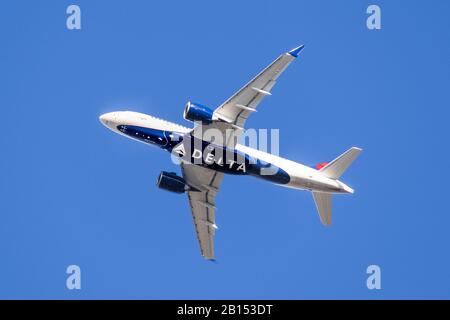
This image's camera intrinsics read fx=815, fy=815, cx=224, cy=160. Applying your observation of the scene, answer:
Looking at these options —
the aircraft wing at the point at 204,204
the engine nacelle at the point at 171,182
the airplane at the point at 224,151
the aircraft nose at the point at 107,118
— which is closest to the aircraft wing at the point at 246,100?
the airplane at the point at 224,151

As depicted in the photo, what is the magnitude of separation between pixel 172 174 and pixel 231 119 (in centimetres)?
835

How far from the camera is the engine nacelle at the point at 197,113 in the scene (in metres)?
61.9

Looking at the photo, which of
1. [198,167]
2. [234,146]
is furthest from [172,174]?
[234,146]

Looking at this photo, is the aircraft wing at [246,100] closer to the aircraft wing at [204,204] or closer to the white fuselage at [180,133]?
the white fuselage at [180,133]

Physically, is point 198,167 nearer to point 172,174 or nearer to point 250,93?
point 172,174

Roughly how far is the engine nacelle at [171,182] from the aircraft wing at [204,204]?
1.40 metres

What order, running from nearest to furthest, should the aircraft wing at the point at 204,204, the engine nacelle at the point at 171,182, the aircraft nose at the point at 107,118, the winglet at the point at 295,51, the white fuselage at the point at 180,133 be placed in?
the winglet at the point at 295,51 → the white fuselage at the point at 180,133 → the aircraft nose at the point at 107,118 → the engine nacelle at the point at 171,182 → the aircraft wing at the point at 204,204

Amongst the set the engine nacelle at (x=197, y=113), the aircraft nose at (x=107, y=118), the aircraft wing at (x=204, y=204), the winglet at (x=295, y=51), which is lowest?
the aircraft wing at (x=204, y=204)

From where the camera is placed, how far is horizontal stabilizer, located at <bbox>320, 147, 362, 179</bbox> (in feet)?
213

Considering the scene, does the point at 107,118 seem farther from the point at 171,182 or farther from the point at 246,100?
the point at 246,100

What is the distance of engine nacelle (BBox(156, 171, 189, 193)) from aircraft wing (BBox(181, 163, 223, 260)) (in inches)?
55.2

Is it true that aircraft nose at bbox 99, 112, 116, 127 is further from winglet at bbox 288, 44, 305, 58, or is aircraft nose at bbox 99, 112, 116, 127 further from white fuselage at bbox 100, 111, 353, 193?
winglet at bbox 288, 44, 305, 58

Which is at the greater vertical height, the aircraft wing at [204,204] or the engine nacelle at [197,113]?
the engine nacelle at [197,113]

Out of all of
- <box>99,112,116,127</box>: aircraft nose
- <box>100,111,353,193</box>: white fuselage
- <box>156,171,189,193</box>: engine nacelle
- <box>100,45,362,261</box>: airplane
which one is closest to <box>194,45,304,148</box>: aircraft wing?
<box>100,45,362,261</box>: airplane
